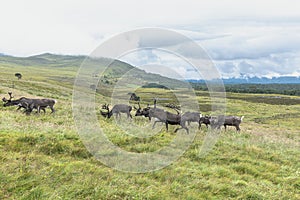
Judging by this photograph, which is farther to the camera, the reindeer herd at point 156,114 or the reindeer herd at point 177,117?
the reindeer herd at point 156,114

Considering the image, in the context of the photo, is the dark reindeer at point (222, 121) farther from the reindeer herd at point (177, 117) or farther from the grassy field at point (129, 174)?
the grassy field at point (129, 174)

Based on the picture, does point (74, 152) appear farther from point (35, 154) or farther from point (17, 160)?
point (17, 160)

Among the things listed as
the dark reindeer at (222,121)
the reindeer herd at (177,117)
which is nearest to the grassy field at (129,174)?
the reindeer herd at (177,117)

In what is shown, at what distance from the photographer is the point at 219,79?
13594 mm

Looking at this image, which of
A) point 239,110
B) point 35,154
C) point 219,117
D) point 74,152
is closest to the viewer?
point 35,154

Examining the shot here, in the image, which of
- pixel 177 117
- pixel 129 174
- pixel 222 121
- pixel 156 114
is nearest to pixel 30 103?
pixel 156 114

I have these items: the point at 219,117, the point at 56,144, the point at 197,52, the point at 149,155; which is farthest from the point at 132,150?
the point at 219,117

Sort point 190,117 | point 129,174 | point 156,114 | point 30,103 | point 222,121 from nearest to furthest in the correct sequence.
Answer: point 129,174
point 156,114
point 190,117
point 30,103
point 222,121

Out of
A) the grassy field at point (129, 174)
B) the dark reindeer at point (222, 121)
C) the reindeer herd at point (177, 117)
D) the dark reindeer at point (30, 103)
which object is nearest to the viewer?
the grassy field at point (129, 174)

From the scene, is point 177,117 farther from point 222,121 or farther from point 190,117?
point 222,121

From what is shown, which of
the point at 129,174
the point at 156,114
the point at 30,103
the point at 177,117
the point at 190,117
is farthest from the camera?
the point at 30,103

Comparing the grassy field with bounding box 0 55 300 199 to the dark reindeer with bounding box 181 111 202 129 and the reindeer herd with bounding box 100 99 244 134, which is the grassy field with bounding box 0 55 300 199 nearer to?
the reindeer herd with bounding box 100 99 244 134

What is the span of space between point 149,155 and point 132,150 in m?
1.03

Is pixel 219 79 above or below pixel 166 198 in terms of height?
above
